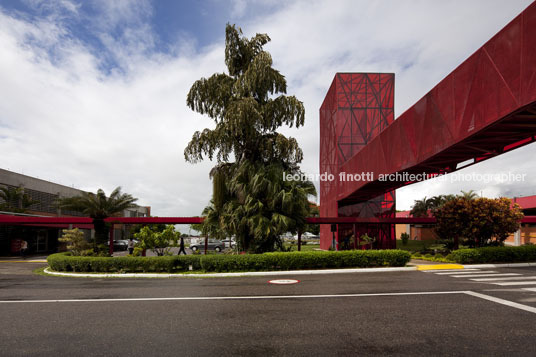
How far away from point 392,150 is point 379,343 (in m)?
15.4

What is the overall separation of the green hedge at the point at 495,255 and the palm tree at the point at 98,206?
808 inches

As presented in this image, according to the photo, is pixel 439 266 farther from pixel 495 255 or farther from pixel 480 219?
pixel 480 219

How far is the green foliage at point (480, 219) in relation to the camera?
20203 millimetres

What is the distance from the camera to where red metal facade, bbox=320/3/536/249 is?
1037cm

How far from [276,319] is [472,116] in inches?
412

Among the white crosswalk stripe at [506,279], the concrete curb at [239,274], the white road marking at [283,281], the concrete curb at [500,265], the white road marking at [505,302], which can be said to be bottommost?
the concrete curb at [239,274]

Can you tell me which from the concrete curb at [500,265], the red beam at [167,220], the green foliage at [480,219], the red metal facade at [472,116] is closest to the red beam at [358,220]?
the red metal facade at [472,116]

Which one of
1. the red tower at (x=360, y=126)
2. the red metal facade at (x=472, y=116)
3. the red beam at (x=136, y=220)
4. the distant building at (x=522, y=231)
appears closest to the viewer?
the red metal facade at (x=472, y=116)

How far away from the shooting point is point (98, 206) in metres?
21.2

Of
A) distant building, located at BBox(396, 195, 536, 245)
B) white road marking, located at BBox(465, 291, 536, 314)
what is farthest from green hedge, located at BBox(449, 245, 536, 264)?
white road marking, located at BBox(465, 291, 536, 314)

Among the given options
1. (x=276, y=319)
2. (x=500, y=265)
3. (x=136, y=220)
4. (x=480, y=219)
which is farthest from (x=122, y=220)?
(x=480, y=219)

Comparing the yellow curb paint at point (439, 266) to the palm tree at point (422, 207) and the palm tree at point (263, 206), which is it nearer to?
the palm tree at point (263, 206)

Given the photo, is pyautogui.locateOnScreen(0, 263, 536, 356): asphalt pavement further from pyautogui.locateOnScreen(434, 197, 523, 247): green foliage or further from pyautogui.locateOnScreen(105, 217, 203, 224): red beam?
pyautogui.locateOnScreen(105, 217, 203, 224): red beam

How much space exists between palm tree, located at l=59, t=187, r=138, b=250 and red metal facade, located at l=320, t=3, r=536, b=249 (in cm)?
1694
